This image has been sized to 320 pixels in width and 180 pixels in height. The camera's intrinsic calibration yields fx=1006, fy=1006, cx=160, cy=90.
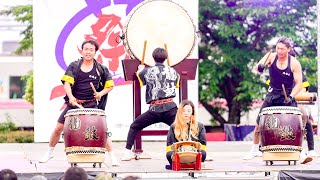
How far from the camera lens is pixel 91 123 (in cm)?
1014

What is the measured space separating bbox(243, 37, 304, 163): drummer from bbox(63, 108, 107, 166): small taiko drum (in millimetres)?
1891

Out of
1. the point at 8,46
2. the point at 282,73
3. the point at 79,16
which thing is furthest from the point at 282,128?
the point at 8,46

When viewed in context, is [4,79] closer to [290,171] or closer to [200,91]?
[200,91]

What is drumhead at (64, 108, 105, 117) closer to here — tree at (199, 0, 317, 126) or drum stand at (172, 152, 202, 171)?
drum stand at (172, 152, 202, 171)

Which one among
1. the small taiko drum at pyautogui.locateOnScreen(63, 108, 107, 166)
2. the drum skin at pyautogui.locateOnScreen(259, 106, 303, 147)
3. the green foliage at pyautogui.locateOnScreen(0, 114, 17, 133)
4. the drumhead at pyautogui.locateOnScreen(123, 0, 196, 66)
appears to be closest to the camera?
the small taiko drum at pyautogui.locateOnScreen(63, 108, 107, 166)

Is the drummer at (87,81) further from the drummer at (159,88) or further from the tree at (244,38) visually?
the tree at (244,38)

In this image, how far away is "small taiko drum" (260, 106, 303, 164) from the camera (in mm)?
10344

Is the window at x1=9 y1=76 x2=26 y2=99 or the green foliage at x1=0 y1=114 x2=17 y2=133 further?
the window at x1=9 y1=76 x2=26 y2=99

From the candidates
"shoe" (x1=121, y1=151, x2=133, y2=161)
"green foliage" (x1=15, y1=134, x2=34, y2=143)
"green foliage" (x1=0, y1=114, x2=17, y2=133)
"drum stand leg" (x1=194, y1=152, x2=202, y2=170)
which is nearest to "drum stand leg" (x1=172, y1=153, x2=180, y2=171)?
"drum stand leg" (x1=194, y1=152, x2=202, y2=170)

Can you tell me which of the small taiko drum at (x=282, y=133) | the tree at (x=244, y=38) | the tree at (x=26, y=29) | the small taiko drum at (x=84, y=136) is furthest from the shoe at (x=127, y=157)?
the tree at (x=26, y=29)

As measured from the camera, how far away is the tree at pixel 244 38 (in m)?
21.5

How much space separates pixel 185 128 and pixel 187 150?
31 centimetres

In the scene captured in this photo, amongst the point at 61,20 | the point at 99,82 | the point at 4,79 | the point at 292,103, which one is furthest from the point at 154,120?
the point at 4,79

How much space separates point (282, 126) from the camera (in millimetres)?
10344
